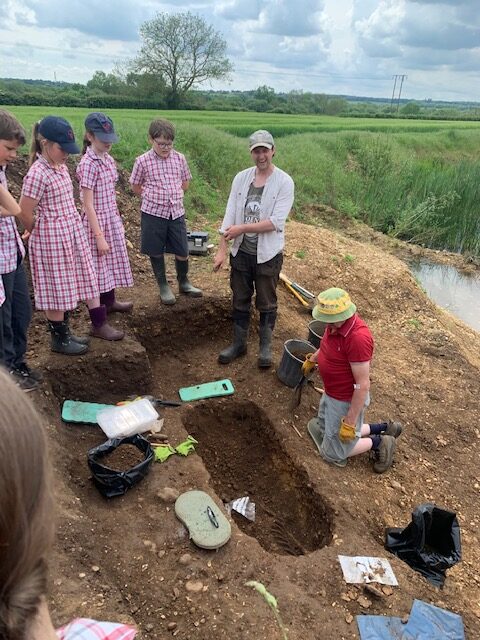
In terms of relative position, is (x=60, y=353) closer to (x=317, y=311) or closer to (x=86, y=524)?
(x=86, y=524)

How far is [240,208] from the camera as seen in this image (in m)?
4.36

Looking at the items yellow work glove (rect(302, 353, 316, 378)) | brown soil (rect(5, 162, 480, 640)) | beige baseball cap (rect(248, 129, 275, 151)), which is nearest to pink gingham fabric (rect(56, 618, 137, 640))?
brown soil (rect(5, 162, 480, 640))

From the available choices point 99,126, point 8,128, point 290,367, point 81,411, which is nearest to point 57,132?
point 8,128

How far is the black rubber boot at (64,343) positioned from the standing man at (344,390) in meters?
2.07

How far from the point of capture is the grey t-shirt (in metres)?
4.30

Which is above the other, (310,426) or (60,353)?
(60,353)

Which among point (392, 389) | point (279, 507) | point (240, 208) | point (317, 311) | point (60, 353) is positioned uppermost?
point (240, 208)

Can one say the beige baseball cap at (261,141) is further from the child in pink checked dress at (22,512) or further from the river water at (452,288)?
the river water at (452,288)

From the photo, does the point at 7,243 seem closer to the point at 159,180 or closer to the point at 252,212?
the point at 159,180

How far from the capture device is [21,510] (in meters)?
0.81

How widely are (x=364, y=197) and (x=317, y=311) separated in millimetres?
10973

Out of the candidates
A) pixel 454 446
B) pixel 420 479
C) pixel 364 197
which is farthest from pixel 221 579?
pixel 364 197

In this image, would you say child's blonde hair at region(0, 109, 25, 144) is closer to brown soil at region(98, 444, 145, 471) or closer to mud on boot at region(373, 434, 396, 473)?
brown soil at region(98, 444, 145, 471)

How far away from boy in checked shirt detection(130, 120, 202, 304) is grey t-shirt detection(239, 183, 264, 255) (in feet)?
2.83
